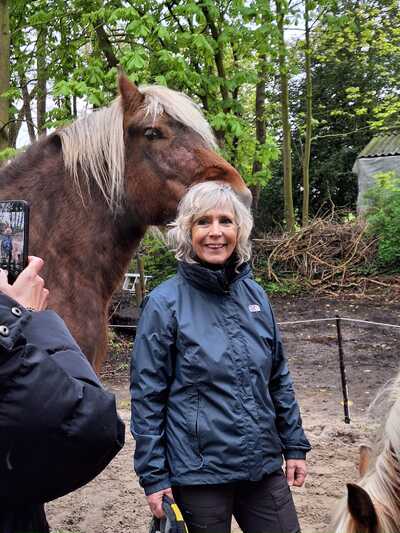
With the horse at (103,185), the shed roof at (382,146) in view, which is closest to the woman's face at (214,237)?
the horse at (103,185)

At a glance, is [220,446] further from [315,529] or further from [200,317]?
[315,529]

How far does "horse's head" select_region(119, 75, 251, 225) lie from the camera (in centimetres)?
286

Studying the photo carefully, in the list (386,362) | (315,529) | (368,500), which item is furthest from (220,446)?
(386,362)

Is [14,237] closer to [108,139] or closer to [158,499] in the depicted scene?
[158,499]

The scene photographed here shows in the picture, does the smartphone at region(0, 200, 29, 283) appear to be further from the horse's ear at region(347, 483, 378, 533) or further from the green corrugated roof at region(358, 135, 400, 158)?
the green corrugated roof at region(358, 135, 400, 158)

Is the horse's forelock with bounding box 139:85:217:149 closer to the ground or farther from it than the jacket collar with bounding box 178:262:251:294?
farther from it

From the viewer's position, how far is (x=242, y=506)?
6.80 feet

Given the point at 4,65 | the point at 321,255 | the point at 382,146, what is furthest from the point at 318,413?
the point at 382,146

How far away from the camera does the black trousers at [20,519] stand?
1.17m

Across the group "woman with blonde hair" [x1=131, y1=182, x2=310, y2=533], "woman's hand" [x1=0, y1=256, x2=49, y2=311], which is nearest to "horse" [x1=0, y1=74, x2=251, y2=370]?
"woman with blonde hair" [x1=131, y1=182, x2=310, y2=533]

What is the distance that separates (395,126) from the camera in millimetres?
16703

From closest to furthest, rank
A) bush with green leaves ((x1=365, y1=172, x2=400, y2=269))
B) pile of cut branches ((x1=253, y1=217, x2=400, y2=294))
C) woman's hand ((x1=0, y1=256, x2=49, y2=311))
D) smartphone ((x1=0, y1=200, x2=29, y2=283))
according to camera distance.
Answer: woman's hand ((x1=0, y1=256, x2=49, y2=311)), smartphone ((x1=0, y1=200, x2=29, y2=283)), bush with green leaves ((x1=365, y1=172, x2=400, y2=269)), pile of cut branches ((x1=253, y1=217, x2=400, y2=294))

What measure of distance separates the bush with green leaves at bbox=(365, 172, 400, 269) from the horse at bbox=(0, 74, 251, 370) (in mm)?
9878

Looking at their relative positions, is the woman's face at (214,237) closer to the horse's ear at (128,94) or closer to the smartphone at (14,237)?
the smartphone at (14,237)
